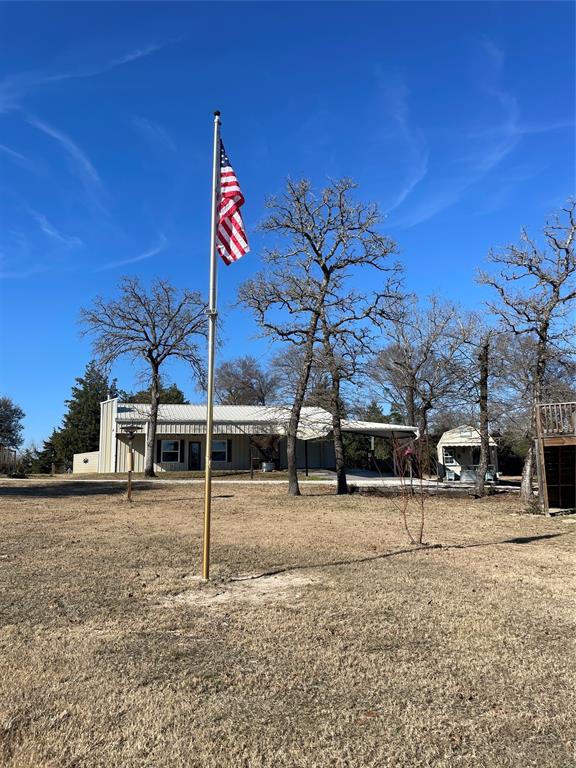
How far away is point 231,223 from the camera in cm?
773

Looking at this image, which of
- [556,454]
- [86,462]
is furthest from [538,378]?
[86,462]

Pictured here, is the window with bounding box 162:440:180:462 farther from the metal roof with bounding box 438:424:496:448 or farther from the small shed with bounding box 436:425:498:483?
the metal roof with bounding box 438:424:496:448

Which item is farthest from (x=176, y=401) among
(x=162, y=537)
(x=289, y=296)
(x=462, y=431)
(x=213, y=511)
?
(x=162, y=537)

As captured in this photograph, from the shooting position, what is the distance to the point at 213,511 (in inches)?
586

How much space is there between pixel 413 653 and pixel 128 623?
8.20ft

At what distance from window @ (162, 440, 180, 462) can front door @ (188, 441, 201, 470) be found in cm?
72

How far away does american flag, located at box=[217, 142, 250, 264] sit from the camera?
25.2 ft

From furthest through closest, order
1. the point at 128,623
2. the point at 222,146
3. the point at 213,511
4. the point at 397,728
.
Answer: the point at 213,511
the point at 222,146
the point at 128,623
the point at 397,728

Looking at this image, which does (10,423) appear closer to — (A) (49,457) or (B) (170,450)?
(A) (49,457)

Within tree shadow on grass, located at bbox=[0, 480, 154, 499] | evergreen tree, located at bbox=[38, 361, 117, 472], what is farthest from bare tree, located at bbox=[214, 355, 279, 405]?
tree shadow on grass, located at bbox=[0, 480, 154, 499]

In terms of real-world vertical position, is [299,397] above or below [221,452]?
above

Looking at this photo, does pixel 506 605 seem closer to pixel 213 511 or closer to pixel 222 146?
pixel 222 146

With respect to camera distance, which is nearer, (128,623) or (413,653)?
(413,653)

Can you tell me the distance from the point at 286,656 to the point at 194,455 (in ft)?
107
